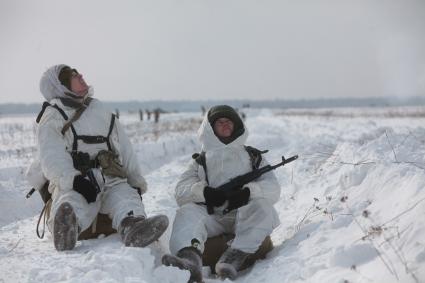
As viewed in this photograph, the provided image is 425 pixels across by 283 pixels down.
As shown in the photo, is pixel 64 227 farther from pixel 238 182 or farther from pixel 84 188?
pixel 238 182

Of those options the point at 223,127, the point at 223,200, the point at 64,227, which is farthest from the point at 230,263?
the point at 64,227

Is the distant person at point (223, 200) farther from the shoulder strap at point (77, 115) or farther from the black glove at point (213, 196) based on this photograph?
the shoulder strap at point (77, 115)

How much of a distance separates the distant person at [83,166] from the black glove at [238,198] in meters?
0.74

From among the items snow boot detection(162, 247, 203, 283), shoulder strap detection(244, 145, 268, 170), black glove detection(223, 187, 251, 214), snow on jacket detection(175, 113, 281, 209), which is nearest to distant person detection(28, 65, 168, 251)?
snow boot detection(162, 247, 203, 283)

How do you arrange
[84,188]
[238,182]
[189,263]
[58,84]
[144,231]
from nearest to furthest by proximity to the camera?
1. [189,263]
2. [144,231]
3. [84,188]
4. [238,182]
5. [58,84]

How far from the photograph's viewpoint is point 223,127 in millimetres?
4766

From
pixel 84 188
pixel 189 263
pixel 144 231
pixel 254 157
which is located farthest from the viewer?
pixel 254 157

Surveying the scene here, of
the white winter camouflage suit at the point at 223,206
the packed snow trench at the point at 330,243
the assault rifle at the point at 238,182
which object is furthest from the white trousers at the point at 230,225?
the packed snow trench at the point at 330,243

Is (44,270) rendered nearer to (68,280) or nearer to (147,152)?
(68,280)

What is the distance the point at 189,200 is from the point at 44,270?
1.65 meters

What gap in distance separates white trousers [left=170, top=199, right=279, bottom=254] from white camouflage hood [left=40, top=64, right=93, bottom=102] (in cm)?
162

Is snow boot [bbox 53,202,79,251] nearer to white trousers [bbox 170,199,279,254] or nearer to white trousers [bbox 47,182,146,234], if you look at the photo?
white trousers [bbox 47,182,146,234]

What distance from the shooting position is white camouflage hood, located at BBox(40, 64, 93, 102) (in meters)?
4.73

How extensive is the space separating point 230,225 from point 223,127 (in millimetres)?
1000
